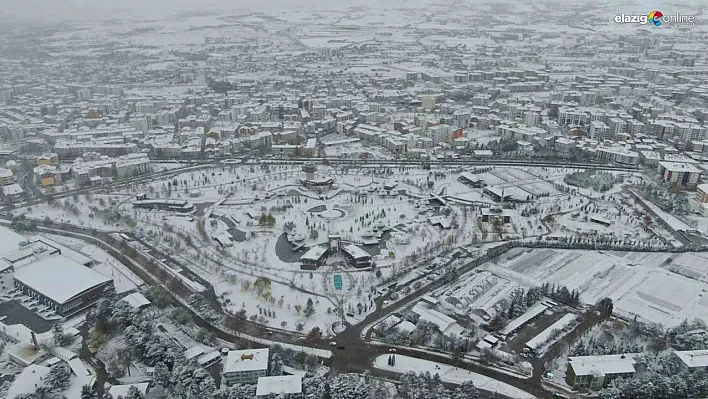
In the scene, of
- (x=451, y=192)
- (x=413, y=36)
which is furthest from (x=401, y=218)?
(x=413, y=36)

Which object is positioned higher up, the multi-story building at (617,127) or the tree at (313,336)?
the multi-story building at (617,127)

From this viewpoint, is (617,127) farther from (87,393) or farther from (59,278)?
(87,393)

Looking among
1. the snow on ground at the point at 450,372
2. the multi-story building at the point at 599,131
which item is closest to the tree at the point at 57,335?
the snow on ground at the point at 450,372

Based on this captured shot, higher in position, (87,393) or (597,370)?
(597,370)

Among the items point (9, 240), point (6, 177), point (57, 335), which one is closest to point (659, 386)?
point (57, 335)

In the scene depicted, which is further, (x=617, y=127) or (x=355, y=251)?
(x=617, y=127)

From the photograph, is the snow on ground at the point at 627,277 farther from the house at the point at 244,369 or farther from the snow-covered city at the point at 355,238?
the house at the point at 244,369

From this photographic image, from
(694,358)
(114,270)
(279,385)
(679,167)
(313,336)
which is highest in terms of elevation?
(679,167)
